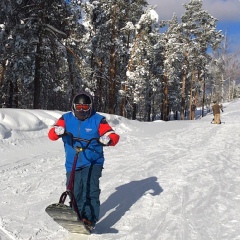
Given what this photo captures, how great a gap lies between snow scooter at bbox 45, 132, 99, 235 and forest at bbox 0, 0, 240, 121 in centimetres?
1274

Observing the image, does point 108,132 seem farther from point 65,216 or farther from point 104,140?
point 65,216

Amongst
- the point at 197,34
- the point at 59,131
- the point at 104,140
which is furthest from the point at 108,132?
the point at 197,34

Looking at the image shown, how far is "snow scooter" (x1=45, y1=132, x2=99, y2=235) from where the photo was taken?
13.1ft

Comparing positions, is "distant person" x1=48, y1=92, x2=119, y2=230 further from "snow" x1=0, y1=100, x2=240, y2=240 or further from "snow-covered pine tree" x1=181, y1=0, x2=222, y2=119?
"snow-covered pine tree" x1=181, y1=0, x2=222, y2=119

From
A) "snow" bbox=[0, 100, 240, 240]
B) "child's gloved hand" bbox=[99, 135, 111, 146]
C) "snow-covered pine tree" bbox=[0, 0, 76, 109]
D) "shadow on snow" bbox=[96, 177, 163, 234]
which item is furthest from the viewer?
"snow-covered pine tree" bbox=[0, 0, 76, 109]

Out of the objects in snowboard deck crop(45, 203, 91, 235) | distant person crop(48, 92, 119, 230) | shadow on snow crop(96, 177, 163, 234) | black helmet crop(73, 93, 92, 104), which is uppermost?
black helmet crop(73, 93, 92, 104)

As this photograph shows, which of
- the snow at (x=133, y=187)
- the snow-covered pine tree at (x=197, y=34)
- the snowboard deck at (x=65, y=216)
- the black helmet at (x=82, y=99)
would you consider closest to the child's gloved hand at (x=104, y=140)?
the black helmet at (x=82, y=99)

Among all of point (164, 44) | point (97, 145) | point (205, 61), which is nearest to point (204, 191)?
point (97, 145)

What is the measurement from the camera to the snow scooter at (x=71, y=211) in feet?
13.1

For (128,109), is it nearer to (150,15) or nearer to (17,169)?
(150,15)

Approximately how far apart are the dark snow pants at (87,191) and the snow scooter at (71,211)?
0.13 metres

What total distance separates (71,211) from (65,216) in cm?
14

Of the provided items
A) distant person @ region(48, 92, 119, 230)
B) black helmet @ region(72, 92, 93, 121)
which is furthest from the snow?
black helmet @ region(72, 92, 93, 121)

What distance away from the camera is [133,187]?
281 inches
